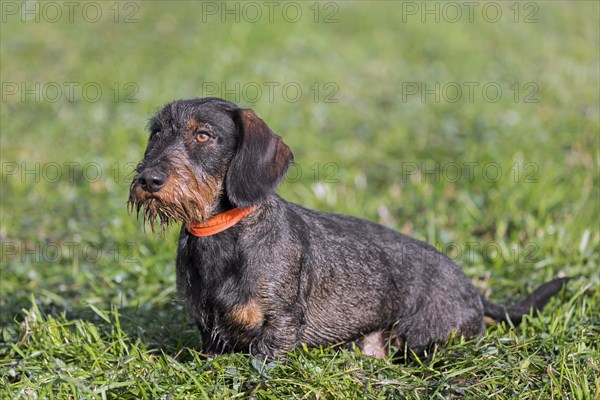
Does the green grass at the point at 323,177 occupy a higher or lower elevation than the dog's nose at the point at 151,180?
lower

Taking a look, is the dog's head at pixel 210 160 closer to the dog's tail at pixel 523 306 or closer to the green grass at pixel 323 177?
the green grass at pixel 323 177

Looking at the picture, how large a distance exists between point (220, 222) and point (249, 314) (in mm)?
516

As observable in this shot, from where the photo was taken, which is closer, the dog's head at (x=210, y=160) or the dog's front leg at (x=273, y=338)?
the dog's head at (x=210, y=160)

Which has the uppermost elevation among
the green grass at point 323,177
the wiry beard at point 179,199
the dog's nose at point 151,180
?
the dog's nose at point 151,180

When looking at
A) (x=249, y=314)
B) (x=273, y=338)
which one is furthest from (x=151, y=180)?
(x=273, y=338)

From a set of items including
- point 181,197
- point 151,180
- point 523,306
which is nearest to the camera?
point 151,180

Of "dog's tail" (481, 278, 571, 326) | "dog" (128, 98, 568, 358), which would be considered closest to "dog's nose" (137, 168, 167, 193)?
"dog" (128, 98, 568, 358)

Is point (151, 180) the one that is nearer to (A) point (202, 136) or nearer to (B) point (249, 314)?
(A) point (202, 136)

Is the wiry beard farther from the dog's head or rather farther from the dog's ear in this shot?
the dog's ear

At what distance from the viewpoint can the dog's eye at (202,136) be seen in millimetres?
4199

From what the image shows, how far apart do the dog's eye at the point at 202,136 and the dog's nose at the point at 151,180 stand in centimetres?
37

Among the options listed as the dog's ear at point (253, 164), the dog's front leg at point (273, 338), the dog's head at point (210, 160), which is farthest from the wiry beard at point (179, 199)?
the dog's front leg at point (273, 338)

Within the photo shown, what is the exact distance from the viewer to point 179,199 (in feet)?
13.1

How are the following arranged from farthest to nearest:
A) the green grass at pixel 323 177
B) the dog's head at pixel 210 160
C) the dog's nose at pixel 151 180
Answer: the green grass at pixel 323 177
the dog's head at pixel 210 160
the dog's nose at pixel 151 180
